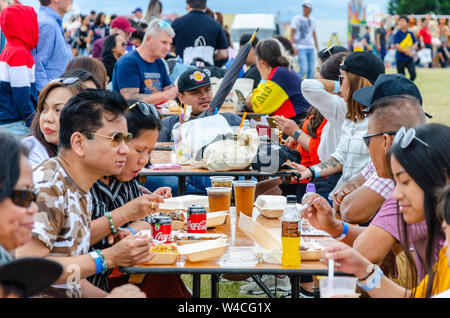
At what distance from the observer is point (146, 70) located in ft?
22.6

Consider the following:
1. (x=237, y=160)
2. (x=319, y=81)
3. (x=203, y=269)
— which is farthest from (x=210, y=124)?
(x=203, y=269)

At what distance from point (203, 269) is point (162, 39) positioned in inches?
186

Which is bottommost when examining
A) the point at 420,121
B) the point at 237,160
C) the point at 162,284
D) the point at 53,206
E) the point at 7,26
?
the point at 162,284

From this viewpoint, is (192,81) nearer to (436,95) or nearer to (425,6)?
(436,95)

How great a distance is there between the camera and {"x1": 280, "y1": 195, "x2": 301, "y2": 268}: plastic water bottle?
2.49 metres

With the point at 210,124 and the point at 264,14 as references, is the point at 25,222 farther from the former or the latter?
the point at 264,14

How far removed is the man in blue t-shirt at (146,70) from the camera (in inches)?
265

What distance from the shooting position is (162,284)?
3105 mm

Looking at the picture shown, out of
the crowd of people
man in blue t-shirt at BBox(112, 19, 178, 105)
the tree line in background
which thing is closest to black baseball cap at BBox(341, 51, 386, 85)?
the crowd of people

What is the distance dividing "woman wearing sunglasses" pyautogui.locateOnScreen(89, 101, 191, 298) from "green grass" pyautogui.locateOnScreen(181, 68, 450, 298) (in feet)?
4.58

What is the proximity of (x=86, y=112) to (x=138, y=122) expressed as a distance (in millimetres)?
570

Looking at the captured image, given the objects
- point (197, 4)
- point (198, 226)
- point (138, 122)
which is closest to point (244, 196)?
point (198, 226)

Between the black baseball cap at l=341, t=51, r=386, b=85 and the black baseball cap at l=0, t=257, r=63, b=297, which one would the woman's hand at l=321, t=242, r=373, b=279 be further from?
the black baseball cap at l=341, t=51, r=386, b=85

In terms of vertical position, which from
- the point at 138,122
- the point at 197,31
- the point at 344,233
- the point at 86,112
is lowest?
the point at 344,233
